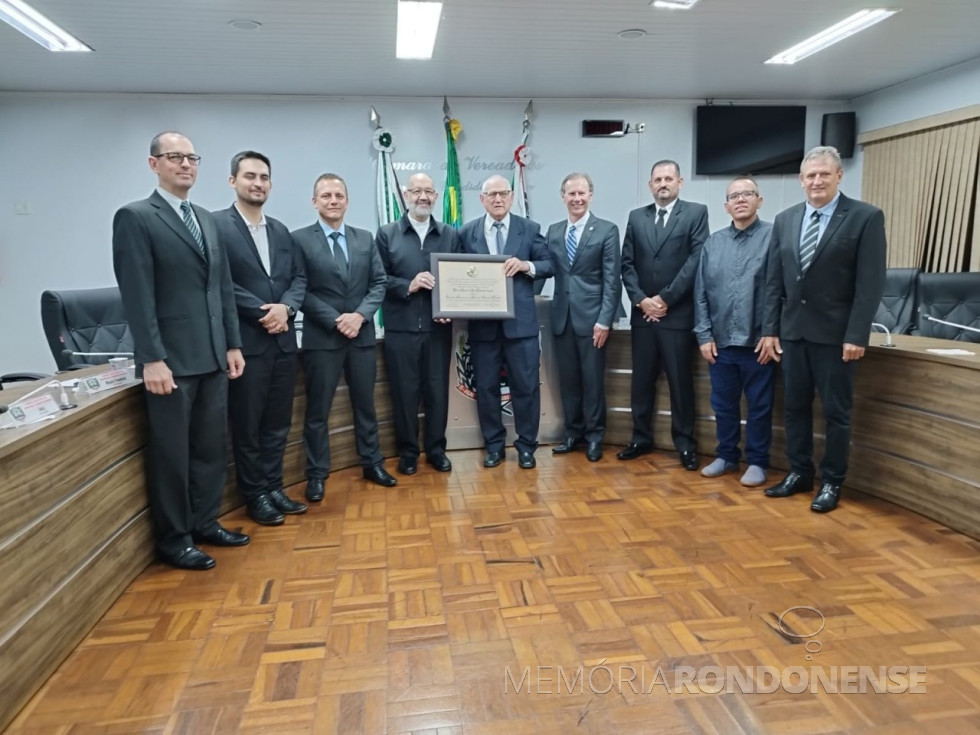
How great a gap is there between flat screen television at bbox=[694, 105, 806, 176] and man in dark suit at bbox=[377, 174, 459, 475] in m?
3.56

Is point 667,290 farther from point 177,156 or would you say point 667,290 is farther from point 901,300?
point 177,156

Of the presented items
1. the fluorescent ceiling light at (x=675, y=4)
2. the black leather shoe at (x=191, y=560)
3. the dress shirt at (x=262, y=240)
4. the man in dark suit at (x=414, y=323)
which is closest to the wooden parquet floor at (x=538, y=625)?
the black leather shoe at (x=191, y=560)

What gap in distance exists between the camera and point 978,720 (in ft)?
5.06

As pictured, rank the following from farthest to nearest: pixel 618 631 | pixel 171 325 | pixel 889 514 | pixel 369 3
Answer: pixel 369 3
pixel 889 514
pixel 171 325
pixel 618 631

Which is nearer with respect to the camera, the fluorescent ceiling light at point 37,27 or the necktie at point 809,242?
the necktie at point 809,242

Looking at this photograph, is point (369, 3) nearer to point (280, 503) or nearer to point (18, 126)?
point (280, 503)

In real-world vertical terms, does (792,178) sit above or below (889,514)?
above

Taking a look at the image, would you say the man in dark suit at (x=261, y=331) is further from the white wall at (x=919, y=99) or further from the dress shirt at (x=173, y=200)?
the white wall at (x=919, y=99)

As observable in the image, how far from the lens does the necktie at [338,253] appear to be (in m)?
3.14

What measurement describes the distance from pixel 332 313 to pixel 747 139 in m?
4.74

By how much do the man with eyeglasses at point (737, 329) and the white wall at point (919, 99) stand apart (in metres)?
3.30

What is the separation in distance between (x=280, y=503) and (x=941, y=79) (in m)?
6.03

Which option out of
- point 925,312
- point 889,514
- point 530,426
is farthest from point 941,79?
point 530,426

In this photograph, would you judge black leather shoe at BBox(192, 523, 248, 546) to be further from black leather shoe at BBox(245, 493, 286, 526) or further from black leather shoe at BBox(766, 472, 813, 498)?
black leather shoe at BBox(766, 472, 813, 498)
